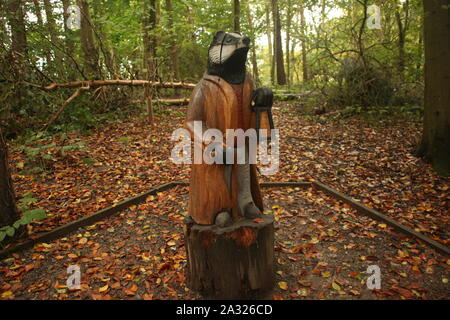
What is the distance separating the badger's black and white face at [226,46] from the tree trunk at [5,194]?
2765 mm

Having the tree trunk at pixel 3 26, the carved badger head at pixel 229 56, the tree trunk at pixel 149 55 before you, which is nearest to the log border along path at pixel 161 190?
the carved badger head at pixel 229 56

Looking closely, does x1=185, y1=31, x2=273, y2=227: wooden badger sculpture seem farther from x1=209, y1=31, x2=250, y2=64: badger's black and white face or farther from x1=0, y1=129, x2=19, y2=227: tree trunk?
x1=0, y1=129, x2=19, y2=227: tree trunk

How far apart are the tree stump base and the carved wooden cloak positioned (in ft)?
0.50

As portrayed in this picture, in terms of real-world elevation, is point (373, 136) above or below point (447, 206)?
above

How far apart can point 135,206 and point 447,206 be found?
4.60 metres

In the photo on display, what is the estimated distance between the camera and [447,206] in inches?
171

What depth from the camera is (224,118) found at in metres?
2.59

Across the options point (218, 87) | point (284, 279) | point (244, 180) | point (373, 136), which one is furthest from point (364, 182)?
point (218, 87)

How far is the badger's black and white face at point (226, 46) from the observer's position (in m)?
2.45

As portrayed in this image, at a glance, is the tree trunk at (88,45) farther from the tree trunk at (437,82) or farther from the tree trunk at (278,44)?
the tree trunk at (278,44)

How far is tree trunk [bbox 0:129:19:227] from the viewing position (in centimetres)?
354

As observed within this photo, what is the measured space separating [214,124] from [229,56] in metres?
0.57

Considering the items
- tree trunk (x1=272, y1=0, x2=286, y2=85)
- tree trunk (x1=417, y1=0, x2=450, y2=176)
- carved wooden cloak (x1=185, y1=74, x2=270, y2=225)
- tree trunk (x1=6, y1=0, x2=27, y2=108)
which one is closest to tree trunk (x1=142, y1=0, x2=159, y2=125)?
tree trunk (x1=6, y1=0, x2=27, y2=108)
